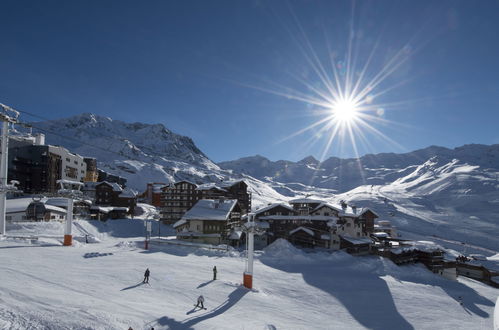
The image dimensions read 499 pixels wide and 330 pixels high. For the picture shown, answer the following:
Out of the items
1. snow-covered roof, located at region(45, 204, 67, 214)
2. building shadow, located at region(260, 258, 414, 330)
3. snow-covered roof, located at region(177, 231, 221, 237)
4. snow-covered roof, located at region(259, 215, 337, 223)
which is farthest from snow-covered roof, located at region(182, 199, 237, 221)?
snow-covered roof, located at region(45, 204, 67, 214)

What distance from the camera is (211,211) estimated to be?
5153 centimetres

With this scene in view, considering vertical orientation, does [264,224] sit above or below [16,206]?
below

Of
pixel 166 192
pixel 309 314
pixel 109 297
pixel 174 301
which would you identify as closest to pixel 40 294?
pixel 109 297

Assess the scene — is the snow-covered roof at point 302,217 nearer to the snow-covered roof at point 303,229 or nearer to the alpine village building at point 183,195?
the snow-covered roof at point 303,229

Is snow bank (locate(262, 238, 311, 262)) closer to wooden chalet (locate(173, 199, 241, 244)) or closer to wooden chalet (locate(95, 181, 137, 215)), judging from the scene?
wooden chalet (locate(173, 199, 241, 244))

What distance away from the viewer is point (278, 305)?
74.8 ft

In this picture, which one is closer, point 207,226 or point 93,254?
point 93,254

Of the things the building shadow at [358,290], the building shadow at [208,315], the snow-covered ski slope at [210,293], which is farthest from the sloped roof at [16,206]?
the building shadow at [208,315]

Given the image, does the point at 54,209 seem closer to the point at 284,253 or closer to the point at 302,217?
the point at 284,253

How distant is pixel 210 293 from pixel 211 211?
29717 millimetres

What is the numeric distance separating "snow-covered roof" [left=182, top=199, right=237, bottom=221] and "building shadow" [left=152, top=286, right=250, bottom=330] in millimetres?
25583

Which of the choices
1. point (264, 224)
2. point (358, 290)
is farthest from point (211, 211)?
point (358, 290)

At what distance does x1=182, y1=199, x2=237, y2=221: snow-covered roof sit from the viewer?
1956 inches

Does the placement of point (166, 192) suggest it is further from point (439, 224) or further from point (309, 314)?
point (439, 224)
